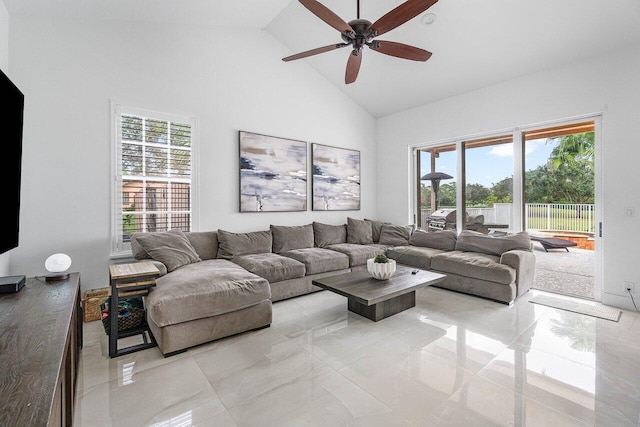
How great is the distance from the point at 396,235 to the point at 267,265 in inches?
102

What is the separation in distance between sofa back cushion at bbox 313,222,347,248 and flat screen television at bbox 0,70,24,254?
11.5ft

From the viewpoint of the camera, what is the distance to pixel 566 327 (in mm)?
2861

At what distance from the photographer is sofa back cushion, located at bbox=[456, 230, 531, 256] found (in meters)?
3.90

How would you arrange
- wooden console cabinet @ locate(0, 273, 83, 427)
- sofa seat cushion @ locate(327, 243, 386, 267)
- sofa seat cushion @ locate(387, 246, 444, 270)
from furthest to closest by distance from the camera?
sofa seat cushion @ locate(327, 243, 386, 267) < sofa seat cushion @ locate(387, 246, 444, 270) < wooden console cabinet @ locate(0, 273, 83, 427)

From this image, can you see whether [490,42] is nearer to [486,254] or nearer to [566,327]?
[486,254]

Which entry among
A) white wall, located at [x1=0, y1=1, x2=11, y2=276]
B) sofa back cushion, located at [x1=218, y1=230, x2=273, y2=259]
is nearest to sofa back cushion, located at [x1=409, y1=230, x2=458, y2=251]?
sofa back cushion, located at [x1=218, y1=230, x2=273, y2=259]

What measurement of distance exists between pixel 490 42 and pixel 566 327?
3.35 m

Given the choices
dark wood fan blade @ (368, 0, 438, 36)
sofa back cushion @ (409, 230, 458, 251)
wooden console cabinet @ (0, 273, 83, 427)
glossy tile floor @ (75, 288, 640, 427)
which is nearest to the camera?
wooden console cabinet @ (0, 273, 83, 427)

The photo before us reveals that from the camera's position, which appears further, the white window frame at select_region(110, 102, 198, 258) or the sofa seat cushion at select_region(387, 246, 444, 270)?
the sofa seat cushion at select_region(387, 246, 444, 270)

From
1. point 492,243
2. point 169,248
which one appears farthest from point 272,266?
point 492,243

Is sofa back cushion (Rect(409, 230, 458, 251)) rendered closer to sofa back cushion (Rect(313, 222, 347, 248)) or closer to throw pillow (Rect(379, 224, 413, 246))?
throw pillow (Rect(379, 224, 413, 246))

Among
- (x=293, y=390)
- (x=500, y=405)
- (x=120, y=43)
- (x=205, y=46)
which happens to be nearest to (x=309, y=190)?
(x=205, y=46)

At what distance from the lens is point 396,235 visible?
17.1ft

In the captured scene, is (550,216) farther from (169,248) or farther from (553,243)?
(169,248)
